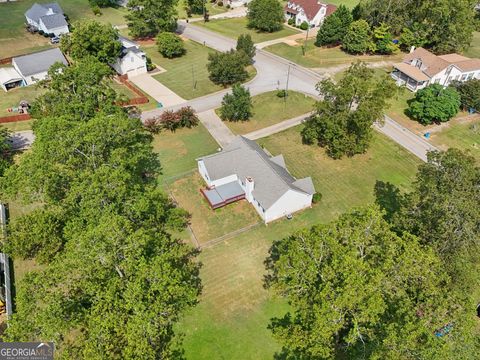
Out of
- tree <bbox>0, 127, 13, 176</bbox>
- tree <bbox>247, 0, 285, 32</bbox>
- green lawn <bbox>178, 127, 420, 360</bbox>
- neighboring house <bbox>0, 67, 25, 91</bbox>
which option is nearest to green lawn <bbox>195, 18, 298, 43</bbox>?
tree <bbox>247, 0, 285, 32</bbox>

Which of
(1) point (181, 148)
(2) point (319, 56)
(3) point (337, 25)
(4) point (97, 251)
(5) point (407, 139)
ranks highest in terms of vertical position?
(3) point (337, 25)

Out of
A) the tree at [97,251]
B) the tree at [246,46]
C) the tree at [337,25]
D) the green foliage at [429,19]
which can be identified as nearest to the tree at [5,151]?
the tree at [97,251]

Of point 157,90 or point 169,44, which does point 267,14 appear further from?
point 157,90

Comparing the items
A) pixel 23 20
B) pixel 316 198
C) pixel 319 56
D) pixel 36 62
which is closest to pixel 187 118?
pixel 316 198

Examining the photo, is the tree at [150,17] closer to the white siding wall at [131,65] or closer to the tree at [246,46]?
the white siding wall at [131,65]

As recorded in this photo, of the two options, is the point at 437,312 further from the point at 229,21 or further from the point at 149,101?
the point at 229,21

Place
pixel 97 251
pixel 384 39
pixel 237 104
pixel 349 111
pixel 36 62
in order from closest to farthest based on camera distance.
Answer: pixel 97 251 → pixel 349 111 → pixel 237 104 → pixel 36 62 → pixel 384 39

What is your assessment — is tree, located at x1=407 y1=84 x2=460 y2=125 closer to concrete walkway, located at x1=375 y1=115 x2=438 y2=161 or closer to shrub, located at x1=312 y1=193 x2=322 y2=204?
concrete walkway, located at x1=375 y1=115 x2=438 y2=161
